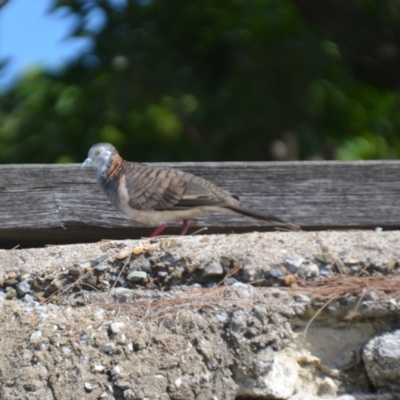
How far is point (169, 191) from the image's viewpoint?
445 centimetres

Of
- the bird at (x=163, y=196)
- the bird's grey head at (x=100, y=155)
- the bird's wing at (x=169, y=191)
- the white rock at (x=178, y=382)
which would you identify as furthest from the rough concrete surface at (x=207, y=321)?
the bird's grey head at (x=100, y=155)

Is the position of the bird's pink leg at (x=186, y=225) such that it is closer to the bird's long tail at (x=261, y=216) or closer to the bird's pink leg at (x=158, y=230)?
the bird's pink leg at (x=158, y=230)

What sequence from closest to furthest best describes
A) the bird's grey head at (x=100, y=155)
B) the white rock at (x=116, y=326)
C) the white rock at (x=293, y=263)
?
the white rock at (x=116, y=326), the white rock at (x=293, y=263), the bird's grey head at (x=100, y=155)

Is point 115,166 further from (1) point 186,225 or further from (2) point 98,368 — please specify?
(2) point 98,368

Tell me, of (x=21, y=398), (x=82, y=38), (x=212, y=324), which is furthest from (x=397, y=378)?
(x=82, y=38)

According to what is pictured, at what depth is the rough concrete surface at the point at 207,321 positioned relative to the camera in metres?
2.76

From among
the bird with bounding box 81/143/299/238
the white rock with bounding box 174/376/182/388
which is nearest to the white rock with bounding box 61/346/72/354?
the white rock with bounding box 174/376/182/388

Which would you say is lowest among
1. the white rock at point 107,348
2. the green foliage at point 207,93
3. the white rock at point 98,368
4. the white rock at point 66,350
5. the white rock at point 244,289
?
the green foliage at point 207,93

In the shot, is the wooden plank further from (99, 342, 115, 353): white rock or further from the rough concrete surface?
(99, 342, 115, 353): white rock

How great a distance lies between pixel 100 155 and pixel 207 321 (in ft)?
7.44

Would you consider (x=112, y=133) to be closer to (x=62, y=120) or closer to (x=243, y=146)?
(x=62, y=120)

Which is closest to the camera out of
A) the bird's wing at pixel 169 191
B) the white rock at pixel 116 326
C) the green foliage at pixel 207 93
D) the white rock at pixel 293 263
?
the white rock at pixel 116 326

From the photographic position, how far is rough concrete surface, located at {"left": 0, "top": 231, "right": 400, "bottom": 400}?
9.07 ft

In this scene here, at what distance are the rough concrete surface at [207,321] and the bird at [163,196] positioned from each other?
28.1 inches
